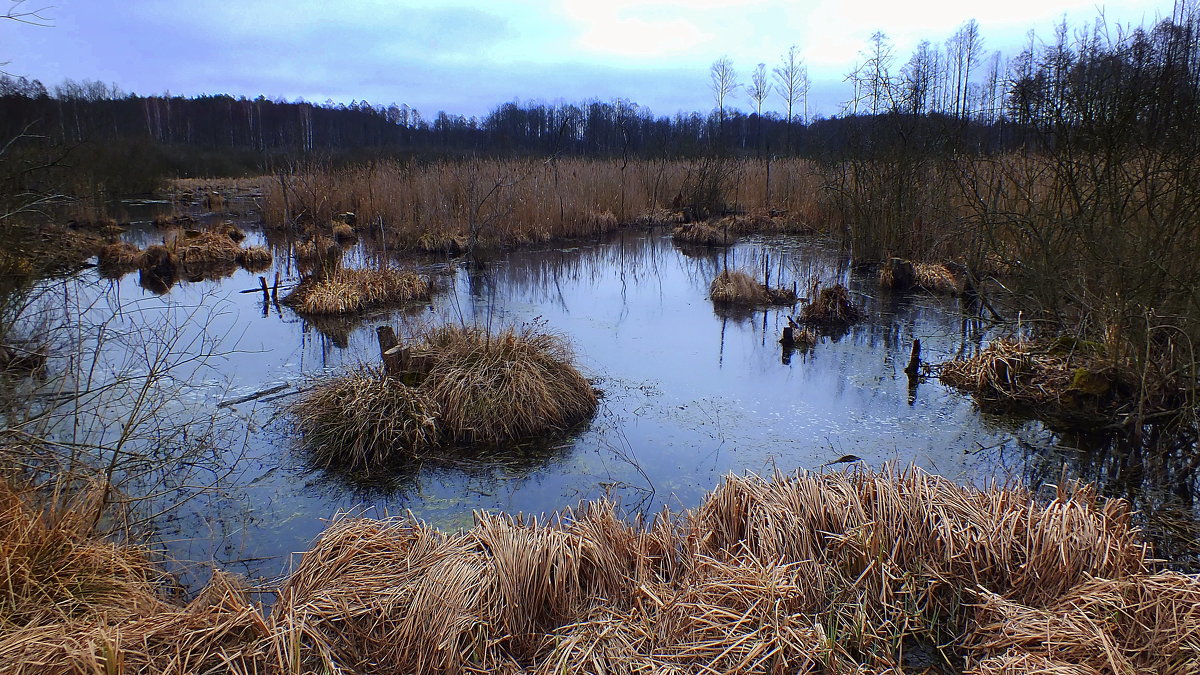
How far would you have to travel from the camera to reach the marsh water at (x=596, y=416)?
477 cm

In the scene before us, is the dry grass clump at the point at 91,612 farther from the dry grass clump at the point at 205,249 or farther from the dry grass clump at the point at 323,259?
the dry grass clump at the point at 205,249

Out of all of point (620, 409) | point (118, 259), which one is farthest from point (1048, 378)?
point (118, 259)

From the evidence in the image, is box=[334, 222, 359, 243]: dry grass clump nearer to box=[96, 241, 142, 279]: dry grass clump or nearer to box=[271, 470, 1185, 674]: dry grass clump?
box=[96, 241, 142, 279]: dry grass clump

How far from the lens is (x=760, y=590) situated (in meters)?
3.09

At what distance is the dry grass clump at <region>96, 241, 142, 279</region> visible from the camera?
1297 cm

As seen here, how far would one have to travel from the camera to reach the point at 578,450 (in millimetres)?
5711

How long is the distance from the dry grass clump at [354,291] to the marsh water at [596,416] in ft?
1.22

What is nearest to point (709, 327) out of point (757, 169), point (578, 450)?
point (578, 450)

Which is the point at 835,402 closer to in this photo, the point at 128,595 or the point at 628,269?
the point at 128,595

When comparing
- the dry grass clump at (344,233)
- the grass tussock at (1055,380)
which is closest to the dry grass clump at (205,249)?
the dry grass clump at (344,233)

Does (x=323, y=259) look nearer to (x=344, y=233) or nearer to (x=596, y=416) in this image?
(x=344, y=233)

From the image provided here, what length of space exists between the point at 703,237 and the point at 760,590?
48.2ft

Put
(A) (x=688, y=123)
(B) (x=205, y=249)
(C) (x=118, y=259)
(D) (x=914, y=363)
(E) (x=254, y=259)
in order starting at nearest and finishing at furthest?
1. (D) (x=914, y=363)
2. (C) (x=118, y=259)
3. (B) (x=205, y=249)
4. (E) (x=254, y=259)
5. (A) (x=688, y=123)

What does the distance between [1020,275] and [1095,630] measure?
5.33 metres
